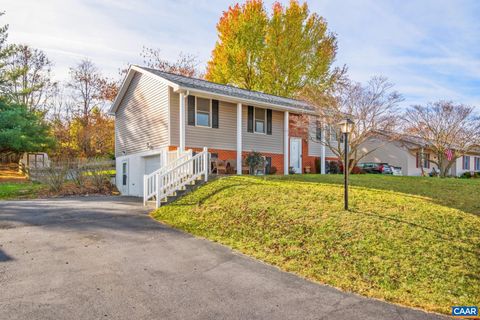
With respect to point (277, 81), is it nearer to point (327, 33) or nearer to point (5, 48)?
point (327, 33)

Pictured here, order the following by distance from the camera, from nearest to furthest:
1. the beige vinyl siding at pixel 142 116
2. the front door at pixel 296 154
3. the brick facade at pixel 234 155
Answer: the beige vinyl siding at pixel 142 116 < the brick facade at pixel 234 155 < the front door at pixel 296 154

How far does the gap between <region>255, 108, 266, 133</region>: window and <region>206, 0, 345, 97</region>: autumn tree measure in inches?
537

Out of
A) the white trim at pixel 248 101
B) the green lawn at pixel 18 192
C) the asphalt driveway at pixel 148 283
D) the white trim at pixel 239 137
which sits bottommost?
the asphalt driveway at pixel 148 283

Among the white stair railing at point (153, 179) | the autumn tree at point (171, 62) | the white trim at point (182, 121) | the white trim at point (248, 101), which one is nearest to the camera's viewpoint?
the white stair railing at point (153, 179)

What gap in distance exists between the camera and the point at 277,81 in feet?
99.6

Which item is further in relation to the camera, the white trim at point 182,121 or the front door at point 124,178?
the front door at point 124,178

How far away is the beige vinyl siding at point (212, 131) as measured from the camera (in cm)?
1441

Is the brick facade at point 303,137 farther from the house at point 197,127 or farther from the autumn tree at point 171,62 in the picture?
the autumn tree at point 171,62

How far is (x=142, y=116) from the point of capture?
16.7m

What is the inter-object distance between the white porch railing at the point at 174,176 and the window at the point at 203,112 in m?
3.19

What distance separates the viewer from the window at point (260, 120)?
1703 centimetres

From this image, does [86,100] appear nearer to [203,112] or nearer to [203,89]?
[203,112]

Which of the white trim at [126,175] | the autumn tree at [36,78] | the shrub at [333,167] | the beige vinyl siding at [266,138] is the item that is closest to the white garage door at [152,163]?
the white trim at [126,175]

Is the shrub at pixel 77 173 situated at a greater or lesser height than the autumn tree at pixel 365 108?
lesser
